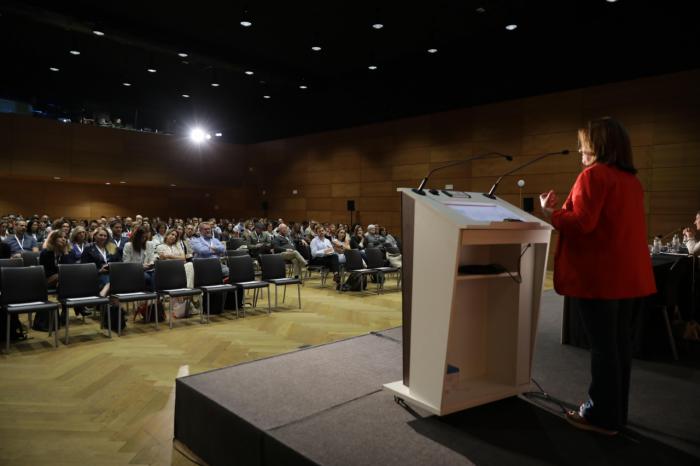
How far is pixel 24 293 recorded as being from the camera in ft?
15.2

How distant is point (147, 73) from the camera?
42.4ft

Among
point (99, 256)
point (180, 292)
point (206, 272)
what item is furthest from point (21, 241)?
point (180, 292)

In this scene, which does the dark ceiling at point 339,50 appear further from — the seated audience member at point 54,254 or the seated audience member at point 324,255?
the seated audience member at point 54,254

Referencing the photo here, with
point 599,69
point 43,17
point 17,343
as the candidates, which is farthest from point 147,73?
point 599,69

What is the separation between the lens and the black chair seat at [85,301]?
15.3 ft

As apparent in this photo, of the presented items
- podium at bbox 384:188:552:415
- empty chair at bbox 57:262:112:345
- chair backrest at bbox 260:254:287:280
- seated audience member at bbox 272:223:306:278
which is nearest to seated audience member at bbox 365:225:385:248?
seated audience member at bbox 272:223:306:278

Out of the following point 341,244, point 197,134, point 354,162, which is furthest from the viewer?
point 197,134

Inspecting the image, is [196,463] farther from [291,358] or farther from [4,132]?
[4,132]

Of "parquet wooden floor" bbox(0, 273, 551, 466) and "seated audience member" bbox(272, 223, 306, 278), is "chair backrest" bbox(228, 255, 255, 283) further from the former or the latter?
"seated audience member" bbox(272, 223, 306, 278)

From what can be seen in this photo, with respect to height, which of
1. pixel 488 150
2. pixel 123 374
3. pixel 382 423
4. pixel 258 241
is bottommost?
pixel 123 374

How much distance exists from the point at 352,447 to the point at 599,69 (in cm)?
980

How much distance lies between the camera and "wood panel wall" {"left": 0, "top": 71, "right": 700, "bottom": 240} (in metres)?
9.48

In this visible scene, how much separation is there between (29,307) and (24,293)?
284 millimetres

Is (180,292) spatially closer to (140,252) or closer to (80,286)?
(80,286)
